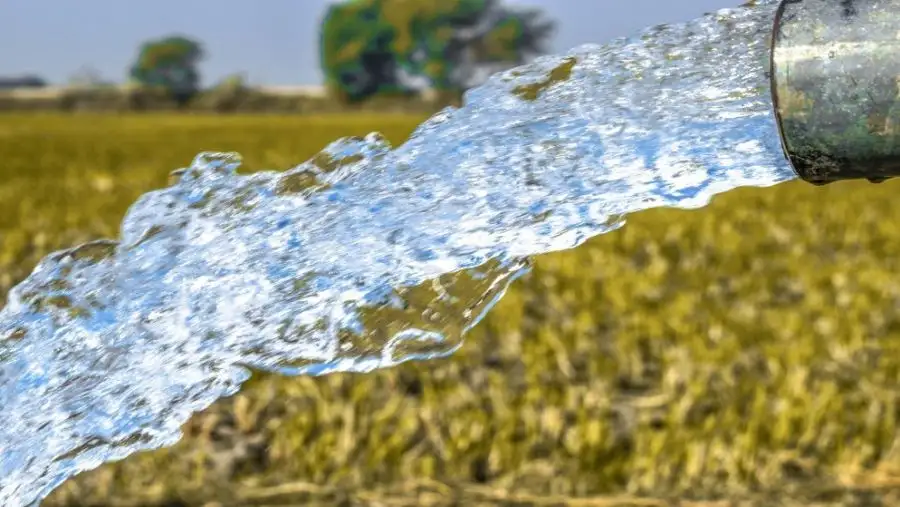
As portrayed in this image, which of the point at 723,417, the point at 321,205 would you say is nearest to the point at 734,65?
the point at 321,205

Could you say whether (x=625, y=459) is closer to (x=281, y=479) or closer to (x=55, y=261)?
(x=281, y=479)

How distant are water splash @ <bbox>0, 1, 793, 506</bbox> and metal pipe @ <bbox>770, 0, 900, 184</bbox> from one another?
0.09 meters

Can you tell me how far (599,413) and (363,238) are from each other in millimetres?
989

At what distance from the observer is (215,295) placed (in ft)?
4.26

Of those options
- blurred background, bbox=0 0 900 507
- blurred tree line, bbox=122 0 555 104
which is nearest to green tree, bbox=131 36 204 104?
blurred tree line, bbox=122 0 555 104

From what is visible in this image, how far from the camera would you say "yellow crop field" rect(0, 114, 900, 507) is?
188 cm

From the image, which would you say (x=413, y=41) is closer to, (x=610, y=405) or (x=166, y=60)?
(x=166, y=60)

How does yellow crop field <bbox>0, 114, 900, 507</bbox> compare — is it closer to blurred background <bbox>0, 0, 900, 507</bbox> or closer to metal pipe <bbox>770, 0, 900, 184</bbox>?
blurred background <bbox>0, 0, 900, 507</bbox>

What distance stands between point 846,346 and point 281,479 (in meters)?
1.18

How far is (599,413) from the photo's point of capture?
214 centimetres

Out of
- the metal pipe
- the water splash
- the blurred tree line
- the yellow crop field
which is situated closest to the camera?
the metal pipe

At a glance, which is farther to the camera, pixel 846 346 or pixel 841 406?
pixel 846 346

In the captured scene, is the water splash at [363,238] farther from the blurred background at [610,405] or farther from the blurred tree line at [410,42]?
the blurred tree line at [410,42]

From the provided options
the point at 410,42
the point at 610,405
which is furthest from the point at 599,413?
the point at 410,42
